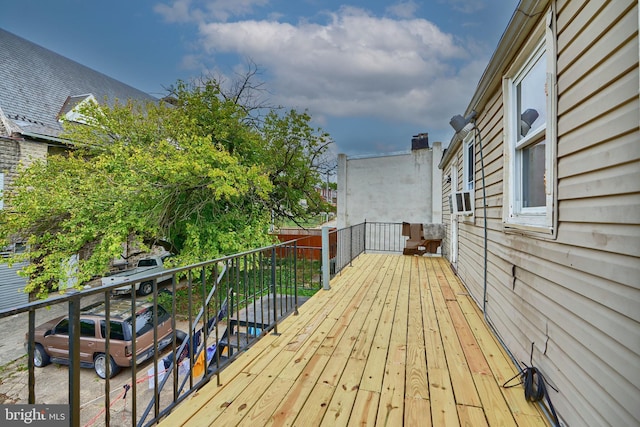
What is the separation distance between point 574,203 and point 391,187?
32.1 ft

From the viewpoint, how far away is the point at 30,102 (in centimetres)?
894

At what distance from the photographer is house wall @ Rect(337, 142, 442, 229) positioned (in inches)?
415

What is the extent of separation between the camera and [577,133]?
1420mm

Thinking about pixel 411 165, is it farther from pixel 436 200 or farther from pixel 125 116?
pixel 125 116

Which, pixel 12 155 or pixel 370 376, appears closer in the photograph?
pixel 370 376

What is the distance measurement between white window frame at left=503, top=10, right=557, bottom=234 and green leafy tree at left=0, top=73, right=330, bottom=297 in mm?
5628

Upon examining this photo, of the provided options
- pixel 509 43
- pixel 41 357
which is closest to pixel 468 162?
pixel 509 43

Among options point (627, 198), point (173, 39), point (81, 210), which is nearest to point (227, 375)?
point (627, 198)

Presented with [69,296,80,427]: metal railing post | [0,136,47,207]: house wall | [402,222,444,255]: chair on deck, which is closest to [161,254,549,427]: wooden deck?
[69,296,80,427]: metal railing post

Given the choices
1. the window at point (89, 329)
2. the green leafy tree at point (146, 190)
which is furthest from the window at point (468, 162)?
the window at point (89, 329)

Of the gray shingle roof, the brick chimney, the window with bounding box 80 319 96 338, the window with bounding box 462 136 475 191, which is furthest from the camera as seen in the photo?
the brick chimney

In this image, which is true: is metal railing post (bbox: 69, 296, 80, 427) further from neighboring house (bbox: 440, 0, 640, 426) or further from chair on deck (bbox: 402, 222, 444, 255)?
chair on deck (bbox: 402, 222, 444, 255)

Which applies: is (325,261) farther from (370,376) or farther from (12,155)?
(12,155)

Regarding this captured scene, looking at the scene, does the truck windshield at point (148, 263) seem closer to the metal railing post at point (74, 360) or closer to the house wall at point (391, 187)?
the house wall at point (391, 187)
